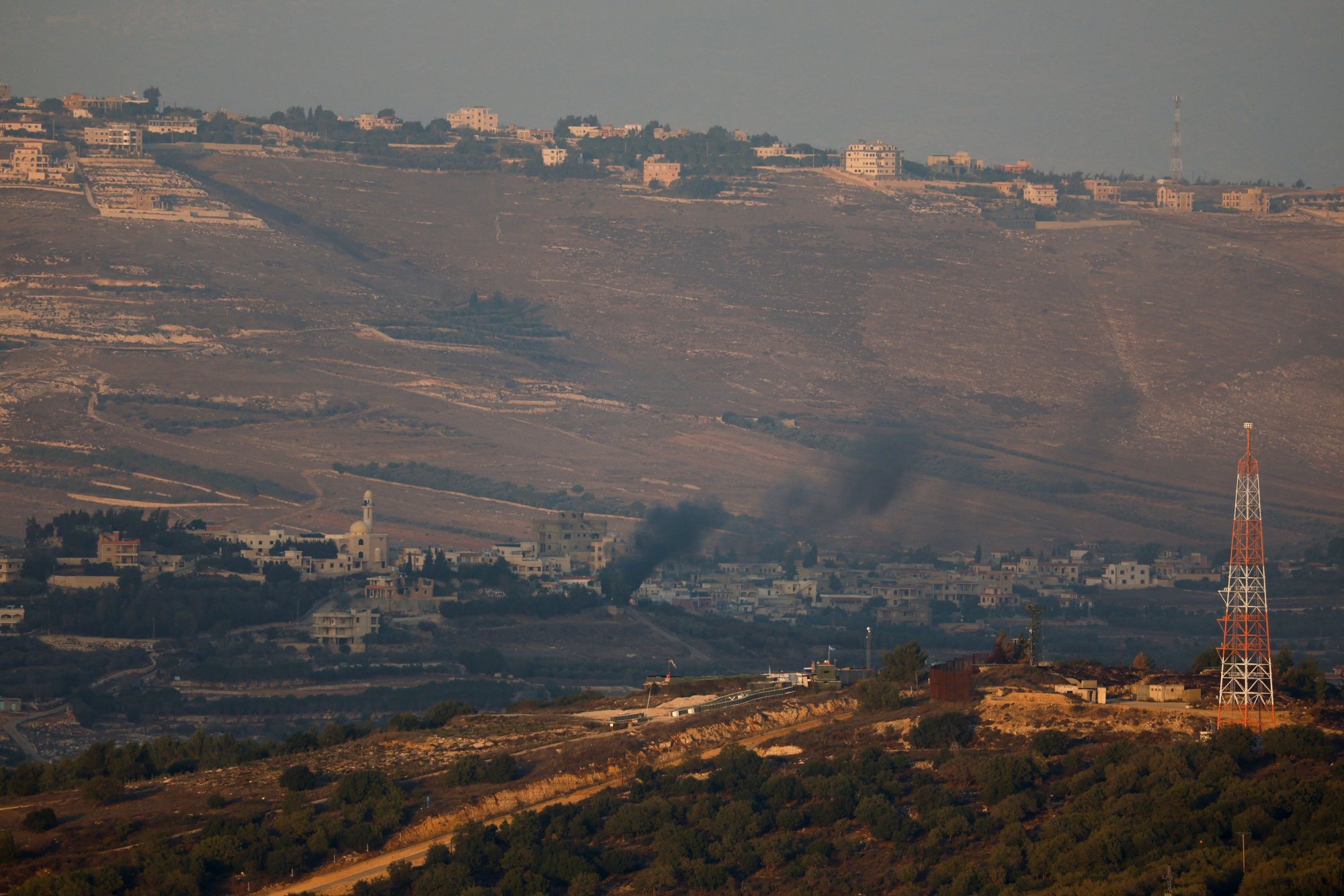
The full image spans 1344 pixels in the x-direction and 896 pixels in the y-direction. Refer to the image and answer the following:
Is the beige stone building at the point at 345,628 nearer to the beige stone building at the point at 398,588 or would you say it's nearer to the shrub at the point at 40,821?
the beige stone building at the point at 398,588

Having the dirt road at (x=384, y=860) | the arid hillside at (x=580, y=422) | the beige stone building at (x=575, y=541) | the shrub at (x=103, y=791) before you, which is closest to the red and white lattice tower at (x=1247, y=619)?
the dirt road at (x=384, y=860)

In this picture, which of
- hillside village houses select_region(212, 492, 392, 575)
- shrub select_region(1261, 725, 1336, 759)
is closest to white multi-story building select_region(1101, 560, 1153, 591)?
hillside village houses select_region(212, 492, 392, 575)

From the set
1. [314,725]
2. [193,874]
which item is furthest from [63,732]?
[193,874]

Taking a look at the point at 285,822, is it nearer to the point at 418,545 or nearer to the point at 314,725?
the point at 314,725

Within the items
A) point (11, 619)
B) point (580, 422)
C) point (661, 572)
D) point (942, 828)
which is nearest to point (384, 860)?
point (942, 828)

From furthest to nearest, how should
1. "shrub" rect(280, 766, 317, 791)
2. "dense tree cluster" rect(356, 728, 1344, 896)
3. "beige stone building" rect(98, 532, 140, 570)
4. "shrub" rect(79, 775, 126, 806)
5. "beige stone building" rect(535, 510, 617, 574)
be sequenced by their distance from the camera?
"beige stone building" rect(535, 510, 617, 574)
"beige stone building" rect(98, 532, 140, 570)
"shrub" rect(280, 766, 317, 791)
"shrub" rect(79, 775, 126, 806)
"dense tree cluster" rect(356, 728, 1344, 896)

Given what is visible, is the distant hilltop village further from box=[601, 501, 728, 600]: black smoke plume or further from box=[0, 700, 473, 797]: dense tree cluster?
box=[0, 700, 473, 797]: dense tree cluster
